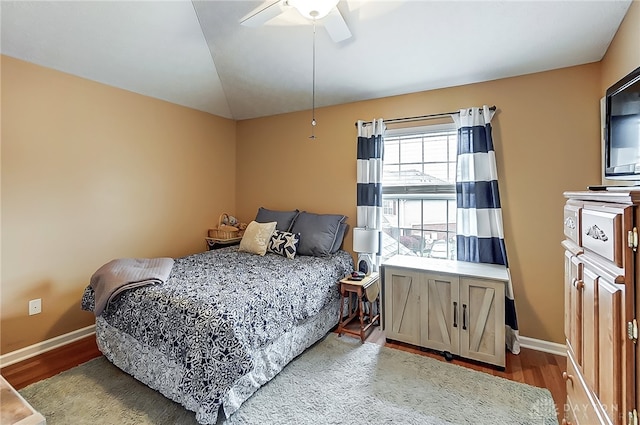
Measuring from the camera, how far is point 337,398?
1966 mm

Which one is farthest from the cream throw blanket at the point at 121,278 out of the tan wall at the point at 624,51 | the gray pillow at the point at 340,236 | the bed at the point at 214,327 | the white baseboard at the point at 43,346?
the tan wall at the point at 624,51

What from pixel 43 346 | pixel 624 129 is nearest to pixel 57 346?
pixel 43 346

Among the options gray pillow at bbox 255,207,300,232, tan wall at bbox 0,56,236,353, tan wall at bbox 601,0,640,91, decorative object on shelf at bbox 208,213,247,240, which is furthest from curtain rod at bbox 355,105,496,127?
tan wall at bbox 0,56,236,353

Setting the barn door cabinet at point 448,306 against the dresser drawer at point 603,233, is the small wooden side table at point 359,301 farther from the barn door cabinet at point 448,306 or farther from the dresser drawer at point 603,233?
the dresser drawer at point 603,233

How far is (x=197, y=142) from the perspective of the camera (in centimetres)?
386

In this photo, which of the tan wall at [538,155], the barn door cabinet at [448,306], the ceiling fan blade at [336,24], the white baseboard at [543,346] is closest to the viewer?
the ceiling fan blade at [336,24]

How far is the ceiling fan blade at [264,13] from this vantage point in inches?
73.9

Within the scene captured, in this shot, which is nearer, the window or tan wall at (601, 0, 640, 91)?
tan wall at (601, 0, 640, 91)

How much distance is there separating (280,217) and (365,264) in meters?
1.17

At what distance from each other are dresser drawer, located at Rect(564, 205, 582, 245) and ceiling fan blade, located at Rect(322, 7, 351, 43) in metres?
1.79

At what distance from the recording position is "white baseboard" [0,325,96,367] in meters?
2.41

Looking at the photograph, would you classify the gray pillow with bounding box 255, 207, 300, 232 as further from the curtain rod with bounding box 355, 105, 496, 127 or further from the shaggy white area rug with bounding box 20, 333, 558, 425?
the shaggy white area rug with bounding box 20, 333, 558, 425

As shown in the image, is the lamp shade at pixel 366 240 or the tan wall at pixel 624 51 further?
the lamp shade at pixel 366 240

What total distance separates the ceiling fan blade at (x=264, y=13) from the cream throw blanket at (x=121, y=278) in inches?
74.2
